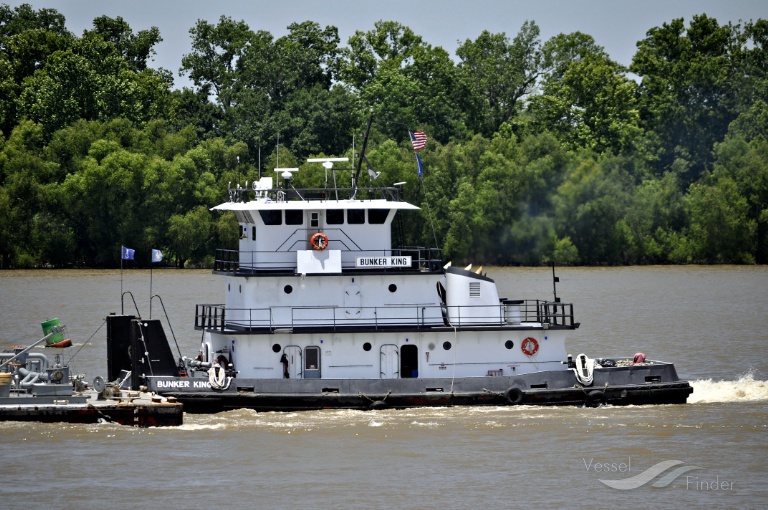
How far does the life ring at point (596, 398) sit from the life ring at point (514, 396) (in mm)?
1741

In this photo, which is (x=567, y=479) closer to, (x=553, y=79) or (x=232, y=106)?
(x=232, y=106)

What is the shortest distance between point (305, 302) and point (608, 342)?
1761 cm

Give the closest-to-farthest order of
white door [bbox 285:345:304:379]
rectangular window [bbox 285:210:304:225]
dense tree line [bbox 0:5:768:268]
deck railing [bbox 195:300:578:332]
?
white door [bbox 285:345:304:379]
deck railing [bbox 195:300:578:332]
rectangular window [bbox 285:210:304:225]
dense tree line [bbox 0:5:768:268]

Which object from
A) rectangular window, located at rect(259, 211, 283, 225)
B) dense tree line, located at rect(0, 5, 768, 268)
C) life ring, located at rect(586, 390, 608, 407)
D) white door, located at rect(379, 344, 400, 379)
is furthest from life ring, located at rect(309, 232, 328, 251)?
dense tree line, located at rect(0, 5, 768, 268)

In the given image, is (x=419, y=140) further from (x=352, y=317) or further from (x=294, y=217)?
(x=352, y=317)

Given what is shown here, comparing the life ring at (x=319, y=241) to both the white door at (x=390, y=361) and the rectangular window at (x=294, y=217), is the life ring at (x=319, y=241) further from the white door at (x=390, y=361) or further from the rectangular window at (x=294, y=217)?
the white door at (x=390, y=361)

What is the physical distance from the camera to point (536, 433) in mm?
30312

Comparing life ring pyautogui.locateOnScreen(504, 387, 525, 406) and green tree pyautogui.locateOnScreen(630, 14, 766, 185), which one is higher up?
green tree pyautogui.locateOnScreen(630, 14, 766, 185)

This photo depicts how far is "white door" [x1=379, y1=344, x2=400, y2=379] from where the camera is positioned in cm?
3216

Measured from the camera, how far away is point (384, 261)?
105 ft

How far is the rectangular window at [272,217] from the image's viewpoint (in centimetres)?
3247

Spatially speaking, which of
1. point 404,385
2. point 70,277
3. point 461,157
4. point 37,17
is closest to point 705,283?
point 461,157

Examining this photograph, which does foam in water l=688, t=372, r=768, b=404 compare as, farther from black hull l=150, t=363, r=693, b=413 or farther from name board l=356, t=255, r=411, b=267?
name board l=356, t=255, r=411, b=267

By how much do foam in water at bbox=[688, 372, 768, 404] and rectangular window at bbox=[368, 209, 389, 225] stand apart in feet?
28.8
